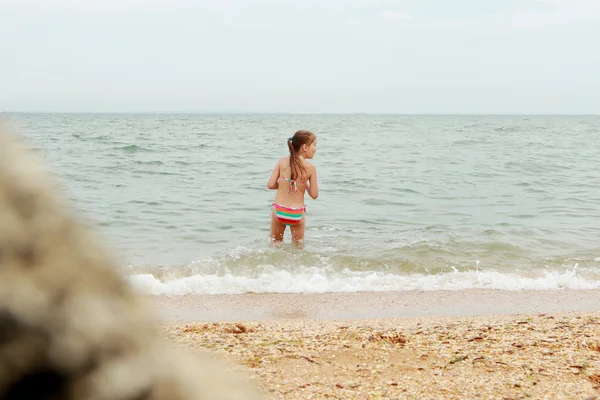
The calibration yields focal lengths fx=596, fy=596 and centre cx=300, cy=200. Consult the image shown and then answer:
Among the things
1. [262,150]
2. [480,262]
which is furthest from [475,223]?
[262,150]

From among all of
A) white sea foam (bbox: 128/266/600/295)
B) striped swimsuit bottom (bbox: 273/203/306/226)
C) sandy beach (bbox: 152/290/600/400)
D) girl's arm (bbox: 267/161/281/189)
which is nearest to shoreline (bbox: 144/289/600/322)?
sandy beach (bbox: 152/290/600/400)

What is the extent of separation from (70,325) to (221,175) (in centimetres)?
1807

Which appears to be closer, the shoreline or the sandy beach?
the sandy beach

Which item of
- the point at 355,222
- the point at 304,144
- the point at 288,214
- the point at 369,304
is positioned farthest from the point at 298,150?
the point at 355,222

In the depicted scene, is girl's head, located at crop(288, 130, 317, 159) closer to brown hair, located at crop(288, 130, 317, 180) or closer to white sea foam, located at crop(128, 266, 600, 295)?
brown hair, located at crop(288, 130, 317, 180)

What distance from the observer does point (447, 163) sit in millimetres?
23094

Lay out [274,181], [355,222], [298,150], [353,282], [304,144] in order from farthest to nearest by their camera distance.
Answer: [355,222] → [274,181] → [298,150] → [304,144] → [353,282]

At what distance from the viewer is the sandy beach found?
3.78m

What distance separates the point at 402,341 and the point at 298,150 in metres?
4.80

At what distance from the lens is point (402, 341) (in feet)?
15.8

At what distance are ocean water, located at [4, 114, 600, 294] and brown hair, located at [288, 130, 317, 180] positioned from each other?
3.81 ft

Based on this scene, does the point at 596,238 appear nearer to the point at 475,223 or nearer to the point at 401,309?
the point at 475,223

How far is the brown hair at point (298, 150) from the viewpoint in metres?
9.04

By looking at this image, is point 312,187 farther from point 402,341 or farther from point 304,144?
point 402,341
